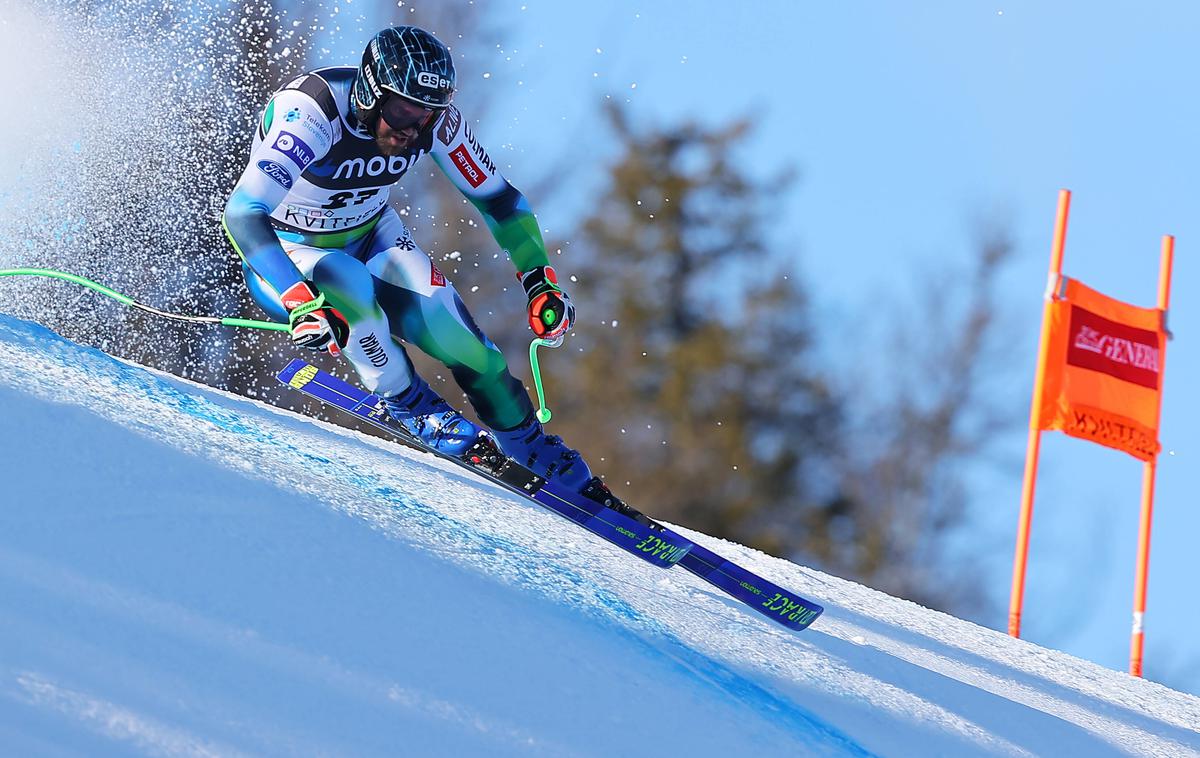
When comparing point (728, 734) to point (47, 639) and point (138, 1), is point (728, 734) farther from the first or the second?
point (138, 1)

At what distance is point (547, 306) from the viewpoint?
4.47 meters

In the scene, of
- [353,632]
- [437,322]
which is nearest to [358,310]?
[437,322]

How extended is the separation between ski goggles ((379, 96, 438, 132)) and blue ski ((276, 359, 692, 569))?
89 cm

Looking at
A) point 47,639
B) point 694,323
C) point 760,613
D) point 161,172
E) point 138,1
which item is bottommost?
point 47,639

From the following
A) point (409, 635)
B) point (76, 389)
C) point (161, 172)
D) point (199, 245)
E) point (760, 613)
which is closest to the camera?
point (409, 635)

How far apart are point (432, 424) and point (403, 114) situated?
1.02 meters

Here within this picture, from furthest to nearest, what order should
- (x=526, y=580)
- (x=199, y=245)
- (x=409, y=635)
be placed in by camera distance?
(x=199, y=245) → (x=526, y=580) → (x=409, y=635)

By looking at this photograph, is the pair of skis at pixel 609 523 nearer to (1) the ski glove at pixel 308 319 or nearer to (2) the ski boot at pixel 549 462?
(2) the ski boot at pixel 549 462

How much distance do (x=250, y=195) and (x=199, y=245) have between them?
38.9 ft

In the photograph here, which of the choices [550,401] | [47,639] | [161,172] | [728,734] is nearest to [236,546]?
[47,639]

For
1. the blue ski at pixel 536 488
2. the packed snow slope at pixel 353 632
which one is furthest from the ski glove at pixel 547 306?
the packed snow slope at pixel 353 632

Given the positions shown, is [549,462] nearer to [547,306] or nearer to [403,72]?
[547,306]

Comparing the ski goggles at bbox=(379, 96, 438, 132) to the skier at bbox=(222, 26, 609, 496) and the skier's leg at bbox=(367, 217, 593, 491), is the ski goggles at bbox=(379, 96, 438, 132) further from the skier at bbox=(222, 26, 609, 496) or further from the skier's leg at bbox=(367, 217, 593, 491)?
the skier's leg at bbox=(367, 217, 593, 491)

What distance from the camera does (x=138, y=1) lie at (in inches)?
502
